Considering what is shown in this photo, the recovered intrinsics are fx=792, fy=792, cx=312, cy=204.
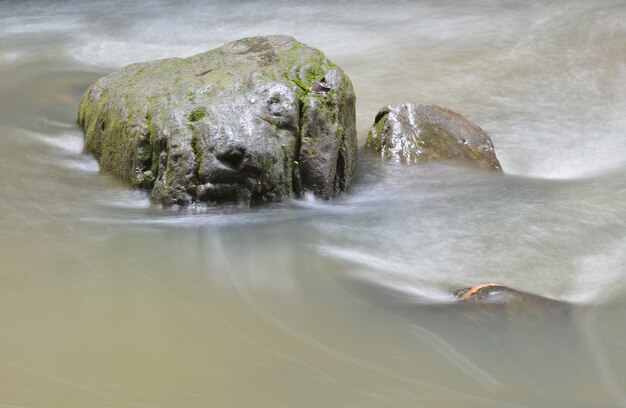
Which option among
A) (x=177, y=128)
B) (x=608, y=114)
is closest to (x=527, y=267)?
(x=177, y=128)

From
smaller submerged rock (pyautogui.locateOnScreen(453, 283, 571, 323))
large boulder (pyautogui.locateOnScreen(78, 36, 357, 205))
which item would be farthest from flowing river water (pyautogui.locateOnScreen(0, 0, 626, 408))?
large boulder (pyautogui.locateOnScreen(78, 36, 357, 205))

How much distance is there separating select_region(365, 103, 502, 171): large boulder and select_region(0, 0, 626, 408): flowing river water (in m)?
0.21

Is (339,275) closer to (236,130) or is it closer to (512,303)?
(512,303)

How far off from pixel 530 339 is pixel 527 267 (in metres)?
0.82

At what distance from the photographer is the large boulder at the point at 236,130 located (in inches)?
200

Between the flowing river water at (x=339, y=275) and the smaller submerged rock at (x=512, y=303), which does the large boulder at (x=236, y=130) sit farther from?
the smaller submerged rock at (x=512, y=303)

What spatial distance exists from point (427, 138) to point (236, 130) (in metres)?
1.68

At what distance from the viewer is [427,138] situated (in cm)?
611

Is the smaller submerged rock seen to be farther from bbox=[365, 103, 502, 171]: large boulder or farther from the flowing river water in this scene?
bbox=[365, 103, 502, 171]: large boulder

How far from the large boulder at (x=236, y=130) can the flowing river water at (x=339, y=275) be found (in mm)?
159

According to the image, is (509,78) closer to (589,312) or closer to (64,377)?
(589,312)

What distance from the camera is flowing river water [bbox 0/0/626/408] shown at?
3.26 meters

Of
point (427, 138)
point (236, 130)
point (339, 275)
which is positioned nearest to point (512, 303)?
point (339, 275)

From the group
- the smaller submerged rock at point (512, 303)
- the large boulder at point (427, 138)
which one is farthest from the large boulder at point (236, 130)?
the smaller submerged rock at point (512, 303)
